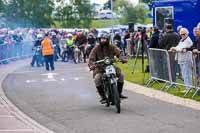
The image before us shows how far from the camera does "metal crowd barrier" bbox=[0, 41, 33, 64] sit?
33.1 m

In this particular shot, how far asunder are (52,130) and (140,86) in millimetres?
7772

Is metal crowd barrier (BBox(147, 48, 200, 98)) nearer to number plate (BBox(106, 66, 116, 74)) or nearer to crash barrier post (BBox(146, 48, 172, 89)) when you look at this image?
crash barrier post (BBox(146, 48, 172, 89))

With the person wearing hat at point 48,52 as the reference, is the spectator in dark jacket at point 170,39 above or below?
above

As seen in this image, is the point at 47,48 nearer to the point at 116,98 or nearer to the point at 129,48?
the point at 129,48

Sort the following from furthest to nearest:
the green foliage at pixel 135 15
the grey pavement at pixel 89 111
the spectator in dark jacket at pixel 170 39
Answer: the green foliage at pixel 135 15 < the spectator in dark jacket at pixel 170 39 < the grey pavement at pixel 89 111

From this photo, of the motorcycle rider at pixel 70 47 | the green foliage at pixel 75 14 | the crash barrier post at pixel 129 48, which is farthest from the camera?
the green foliage at pixel 75 14

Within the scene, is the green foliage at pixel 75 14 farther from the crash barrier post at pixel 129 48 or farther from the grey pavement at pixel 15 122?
the grey pavement at pixel 15 122

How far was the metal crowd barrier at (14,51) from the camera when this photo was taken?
3312cm

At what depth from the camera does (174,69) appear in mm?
16281

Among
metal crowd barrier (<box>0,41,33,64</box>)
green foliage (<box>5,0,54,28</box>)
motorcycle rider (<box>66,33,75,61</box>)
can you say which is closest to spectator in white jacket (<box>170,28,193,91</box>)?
metal crowd barrier (<box>0,41,33,64</box>)

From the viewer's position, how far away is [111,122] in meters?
11.7

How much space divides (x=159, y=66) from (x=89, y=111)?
4.47 m

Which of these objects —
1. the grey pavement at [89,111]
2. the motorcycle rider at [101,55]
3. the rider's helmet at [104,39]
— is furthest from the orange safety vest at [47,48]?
the rider's helmet at [104,39]

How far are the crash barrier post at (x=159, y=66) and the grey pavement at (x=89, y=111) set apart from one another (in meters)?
1.02
